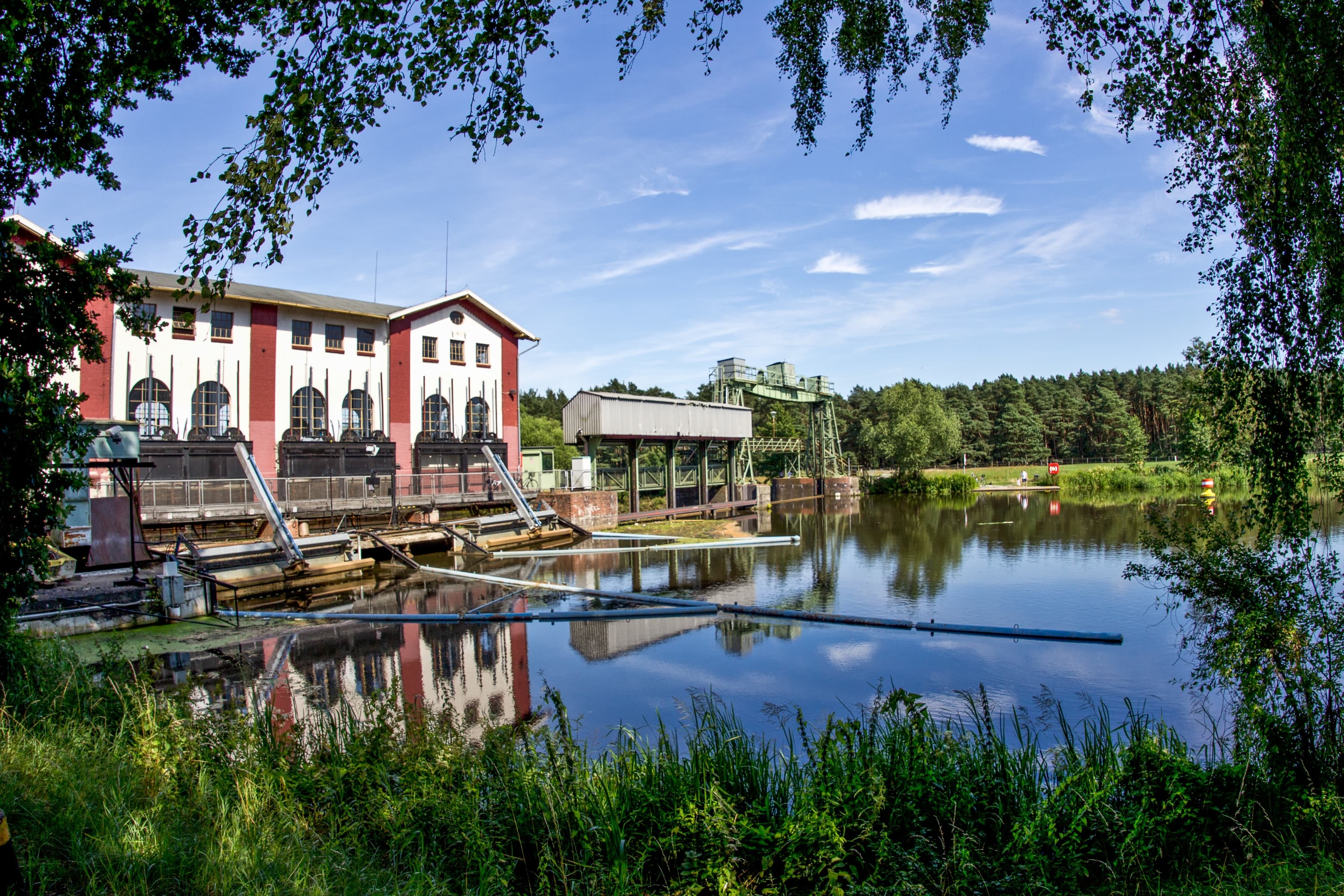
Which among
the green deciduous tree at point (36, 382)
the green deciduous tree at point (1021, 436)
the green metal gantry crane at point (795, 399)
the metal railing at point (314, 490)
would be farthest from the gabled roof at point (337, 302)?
the green deciduous tree at point (1021, 436)

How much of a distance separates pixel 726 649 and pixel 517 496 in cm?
1723

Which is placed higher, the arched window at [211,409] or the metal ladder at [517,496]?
the arched window at [211,409]

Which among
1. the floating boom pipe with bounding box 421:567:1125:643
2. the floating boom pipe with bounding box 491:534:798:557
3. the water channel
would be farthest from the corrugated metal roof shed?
the floating boom pipe with bounding box 421:567:1125:643

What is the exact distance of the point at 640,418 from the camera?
34.7m

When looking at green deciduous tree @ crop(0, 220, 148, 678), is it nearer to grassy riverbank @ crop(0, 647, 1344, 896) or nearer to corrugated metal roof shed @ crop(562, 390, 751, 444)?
grassy riverbank @ crop(0, 647, 1344, 896)

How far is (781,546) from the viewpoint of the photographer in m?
27.0

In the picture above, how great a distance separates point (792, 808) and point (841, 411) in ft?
296

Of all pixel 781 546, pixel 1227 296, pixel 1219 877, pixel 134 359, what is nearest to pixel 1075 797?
pixel 1219 877

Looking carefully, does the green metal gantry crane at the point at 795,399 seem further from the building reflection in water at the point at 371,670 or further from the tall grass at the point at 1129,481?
the building reflection in water at the point at 371,670

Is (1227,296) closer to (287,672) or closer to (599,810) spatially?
(599,810)

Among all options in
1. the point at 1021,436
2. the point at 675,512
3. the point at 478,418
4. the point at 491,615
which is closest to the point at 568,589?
the point at 491,615

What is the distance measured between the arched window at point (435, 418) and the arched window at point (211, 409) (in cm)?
743

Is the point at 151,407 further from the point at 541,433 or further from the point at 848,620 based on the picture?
the point at 541,433

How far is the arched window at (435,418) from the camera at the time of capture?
3250 cm
